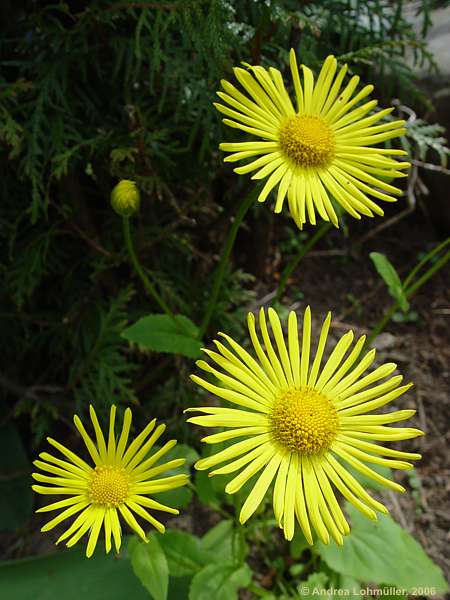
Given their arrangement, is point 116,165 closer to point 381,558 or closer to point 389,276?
point 389,276

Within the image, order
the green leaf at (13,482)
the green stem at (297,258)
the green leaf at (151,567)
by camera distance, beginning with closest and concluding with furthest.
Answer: the green leaf at (151,567) → the green stem at (297,258) → the green leaf at (13,482)

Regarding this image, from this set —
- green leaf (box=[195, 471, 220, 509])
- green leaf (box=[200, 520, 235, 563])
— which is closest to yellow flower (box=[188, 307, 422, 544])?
green leaf (box=[195, 471, 220, 509])

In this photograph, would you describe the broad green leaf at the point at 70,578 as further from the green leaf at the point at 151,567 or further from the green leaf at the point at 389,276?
the green leaf at the point at 389,276

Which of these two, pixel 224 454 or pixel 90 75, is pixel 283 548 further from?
pixel 90 75

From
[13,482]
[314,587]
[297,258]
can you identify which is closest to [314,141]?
[297,258]

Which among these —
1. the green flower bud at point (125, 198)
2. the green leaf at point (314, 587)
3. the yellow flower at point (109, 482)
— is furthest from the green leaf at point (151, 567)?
the green flower bud at point (125, 198)

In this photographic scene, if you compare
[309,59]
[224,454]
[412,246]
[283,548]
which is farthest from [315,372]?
[412,246]
